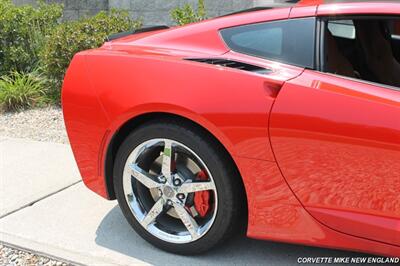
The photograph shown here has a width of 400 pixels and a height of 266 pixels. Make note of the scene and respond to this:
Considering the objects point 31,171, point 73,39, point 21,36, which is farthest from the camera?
point 21,36

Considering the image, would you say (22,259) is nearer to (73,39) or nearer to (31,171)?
(31,171)

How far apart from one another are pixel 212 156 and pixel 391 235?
955mm

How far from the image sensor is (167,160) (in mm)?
2980

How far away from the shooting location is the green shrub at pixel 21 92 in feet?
22.0

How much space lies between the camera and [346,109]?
7.89ft

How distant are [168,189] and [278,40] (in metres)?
1.04

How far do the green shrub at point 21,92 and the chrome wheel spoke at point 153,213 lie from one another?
165 inches

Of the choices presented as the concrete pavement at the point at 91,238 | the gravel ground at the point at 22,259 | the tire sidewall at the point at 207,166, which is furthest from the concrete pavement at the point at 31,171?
the tire sidewall at the point at 207,166

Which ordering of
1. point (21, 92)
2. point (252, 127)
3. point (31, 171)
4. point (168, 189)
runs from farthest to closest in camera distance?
point (21, 92) < point (31, 171) < point (168, 189) < point (252, 127)

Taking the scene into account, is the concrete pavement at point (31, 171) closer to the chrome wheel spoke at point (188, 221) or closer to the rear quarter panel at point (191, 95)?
the rear quarter panel at point (191, 95)

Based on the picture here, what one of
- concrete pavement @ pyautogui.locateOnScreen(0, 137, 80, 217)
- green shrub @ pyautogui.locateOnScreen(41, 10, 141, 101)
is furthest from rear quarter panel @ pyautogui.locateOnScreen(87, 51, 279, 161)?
green shrub @ pyautogui.locateOnScreen(41, 10, 141, 101)

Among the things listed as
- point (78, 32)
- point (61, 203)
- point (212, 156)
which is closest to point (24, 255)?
point (61, 203)

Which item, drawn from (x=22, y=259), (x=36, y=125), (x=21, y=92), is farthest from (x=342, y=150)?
(x=21, y=92)

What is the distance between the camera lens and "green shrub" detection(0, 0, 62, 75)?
24.2ft
